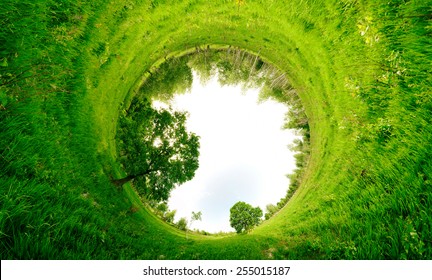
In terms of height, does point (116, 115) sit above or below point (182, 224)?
above

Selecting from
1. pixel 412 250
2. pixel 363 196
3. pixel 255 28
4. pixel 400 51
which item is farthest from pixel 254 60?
pixel 412 250

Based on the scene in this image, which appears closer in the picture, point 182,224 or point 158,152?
point 158,152

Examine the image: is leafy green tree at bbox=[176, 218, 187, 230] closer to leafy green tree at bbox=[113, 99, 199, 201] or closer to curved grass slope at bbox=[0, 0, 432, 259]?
leafy green tree at bbox=[113, 99, 199, 201]

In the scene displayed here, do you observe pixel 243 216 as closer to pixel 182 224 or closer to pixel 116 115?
pixel 182 224

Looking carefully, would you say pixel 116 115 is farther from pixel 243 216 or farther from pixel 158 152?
pixel 243 216

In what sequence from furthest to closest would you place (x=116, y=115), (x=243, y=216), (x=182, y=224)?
(x=243, y=216), (x=182, y=224), (x=116, y=115)

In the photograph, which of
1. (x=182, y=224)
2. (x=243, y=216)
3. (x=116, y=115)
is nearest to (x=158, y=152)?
(x=116, y=115)

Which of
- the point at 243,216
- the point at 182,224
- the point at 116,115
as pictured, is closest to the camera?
the point at 116,115

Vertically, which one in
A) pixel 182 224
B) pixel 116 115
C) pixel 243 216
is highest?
pixel 116 115
